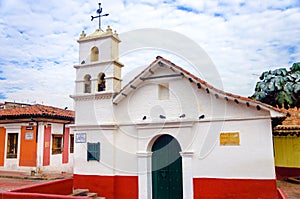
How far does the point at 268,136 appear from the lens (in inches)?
307

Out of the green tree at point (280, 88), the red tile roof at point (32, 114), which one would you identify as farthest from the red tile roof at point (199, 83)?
the green tree at point (280, 88)

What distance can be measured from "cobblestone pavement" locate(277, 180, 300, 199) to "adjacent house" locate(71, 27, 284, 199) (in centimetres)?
245

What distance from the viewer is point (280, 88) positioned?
17.5 metres

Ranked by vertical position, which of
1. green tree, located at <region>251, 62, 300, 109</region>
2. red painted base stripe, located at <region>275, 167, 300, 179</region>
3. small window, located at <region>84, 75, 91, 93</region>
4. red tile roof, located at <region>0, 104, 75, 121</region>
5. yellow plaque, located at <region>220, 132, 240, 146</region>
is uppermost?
green tree, located at <region>251, 62, 300, 109</region>

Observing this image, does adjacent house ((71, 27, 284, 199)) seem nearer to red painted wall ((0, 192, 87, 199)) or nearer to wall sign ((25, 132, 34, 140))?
red painted wall ((0, 192, 87, 199))

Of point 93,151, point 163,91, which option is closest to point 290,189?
point 163,91

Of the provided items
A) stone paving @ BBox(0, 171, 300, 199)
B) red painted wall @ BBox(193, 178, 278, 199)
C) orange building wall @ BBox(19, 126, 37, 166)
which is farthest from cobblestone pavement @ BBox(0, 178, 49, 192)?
red painted wall @ BBox(193, 178, 278, 199)

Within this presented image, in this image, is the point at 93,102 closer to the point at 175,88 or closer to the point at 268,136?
the point at 175,88

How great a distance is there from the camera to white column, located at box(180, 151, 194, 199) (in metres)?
8.53

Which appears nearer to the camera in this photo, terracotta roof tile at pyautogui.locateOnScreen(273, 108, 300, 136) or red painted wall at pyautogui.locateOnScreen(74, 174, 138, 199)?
red painted wall at pyautogui.locateOnScreen(74, 174, 138, 199)

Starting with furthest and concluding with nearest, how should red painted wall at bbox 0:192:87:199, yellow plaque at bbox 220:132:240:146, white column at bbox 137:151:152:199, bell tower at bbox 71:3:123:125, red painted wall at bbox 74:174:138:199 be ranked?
bell tower at bbox 71:3:123:125 < red painted wall at bbox 74:174:138:199 < white column at bbox 137:151:152:199 < yellow plaque at bbox 220:132:240:146 < red painted wall at bbox 0:192:87:199

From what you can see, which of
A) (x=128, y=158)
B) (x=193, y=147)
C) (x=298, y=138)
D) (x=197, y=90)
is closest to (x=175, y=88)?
(x=197, y=90)

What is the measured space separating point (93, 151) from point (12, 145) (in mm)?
9763

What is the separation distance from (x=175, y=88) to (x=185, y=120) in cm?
115
